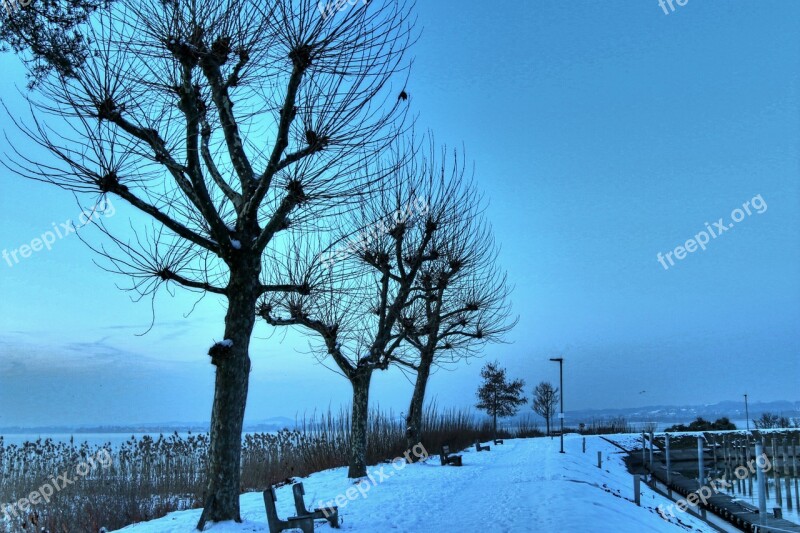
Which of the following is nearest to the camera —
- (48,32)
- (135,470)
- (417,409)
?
(48,32)

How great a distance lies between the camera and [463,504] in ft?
39.5

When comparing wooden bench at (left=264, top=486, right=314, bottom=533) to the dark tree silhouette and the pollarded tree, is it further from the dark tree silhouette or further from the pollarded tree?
the pollarded tree

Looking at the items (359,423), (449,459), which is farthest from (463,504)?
(449,459)

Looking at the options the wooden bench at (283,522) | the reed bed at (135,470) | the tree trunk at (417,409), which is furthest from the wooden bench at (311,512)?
the tree trunk at (417,409)

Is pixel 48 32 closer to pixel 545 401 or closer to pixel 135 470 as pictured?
pixel 135 470

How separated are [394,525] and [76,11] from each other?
8598 mm

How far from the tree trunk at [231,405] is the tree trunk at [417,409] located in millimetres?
12608


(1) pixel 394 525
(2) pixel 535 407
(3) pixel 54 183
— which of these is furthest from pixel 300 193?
(2) pixel 535 407

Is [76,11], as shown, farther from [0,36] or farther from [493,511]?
[493,511]

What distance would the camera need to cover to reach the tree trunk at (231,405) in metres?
8.70

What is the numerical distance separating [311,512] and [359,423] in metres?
6.19

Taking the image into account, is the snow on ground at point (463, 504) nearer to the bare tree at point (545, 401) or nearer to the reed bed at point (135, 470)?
the reed bed at point (135, 470)

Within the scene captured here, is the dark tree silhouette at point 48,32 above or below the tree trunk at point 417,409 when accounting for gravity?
above

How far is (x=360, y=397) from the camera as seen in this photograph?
50.4 ft
